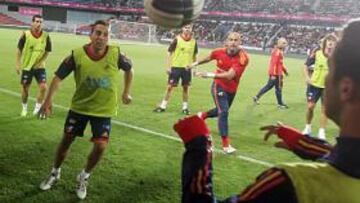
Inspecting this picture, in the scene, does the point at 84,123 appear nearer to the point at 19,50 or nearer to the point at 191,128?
the point at 191,128

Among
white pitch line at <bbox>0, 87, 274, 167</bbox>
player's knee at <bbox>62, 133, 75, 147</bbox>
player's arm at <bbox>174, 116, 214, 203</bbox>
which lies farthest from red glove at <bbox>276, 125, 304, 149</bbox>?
white pitch line at <bbox>0, 87, 274, 167</bbox>

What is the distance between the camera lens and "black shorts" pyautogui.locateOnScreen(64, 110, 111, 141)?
6.41m

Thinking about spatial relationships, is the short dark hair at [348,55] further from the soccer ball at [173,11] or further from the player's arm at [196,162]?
the soccer ball at [173,11]

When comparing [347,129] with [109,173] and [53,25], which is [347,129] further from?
[53,25]

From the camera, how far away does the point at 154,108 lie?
13.7 m

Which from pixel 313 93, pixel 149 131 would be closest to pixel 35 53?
pixel 149 131

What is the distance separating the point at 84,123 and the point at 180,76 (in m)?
7.56

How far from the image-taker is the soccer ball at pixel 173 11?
4301 millimetres

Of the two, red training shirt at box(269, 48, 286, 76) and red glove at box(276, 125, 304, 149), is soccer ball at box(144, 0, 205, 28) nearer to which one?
red glove at box(276, 125, 304, 149)

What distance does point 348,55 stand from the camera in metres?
1.81

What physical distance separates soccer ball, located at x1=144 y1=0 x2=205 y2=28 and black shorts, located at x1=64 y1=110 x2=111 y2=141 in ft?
7.44

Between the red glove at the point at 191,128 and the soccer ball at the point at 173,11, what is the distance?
7.15 feet

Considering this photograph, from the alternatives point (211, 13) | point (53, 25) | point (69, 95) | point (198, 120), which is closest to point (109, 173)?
point (198, 120)

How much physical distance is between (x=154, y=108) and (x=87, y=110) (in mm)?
7214
